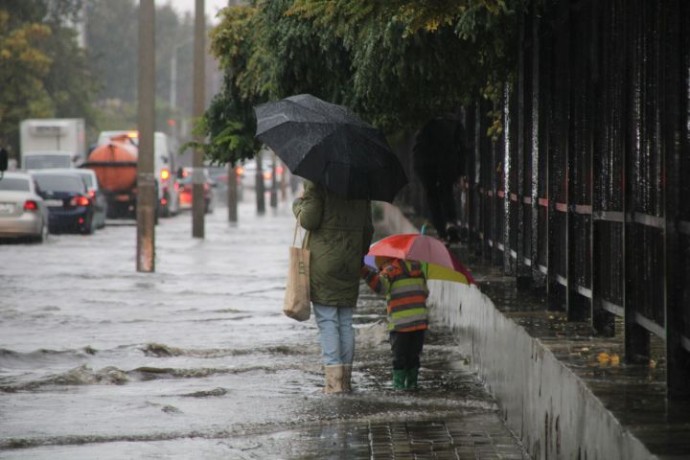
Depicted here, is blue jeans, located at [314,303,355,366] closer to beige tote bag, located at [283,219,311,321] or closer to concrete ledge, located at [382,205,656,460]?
beige tote bag, located at [283,219,311,321]

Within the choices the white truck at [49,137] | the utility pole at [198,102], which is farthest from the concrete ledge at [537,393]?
the white truck at [49,137]

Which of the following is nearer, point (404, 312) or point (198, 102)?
point (404, 312)

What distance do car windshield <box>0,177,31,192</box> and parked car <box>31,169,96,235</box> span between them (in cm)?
421

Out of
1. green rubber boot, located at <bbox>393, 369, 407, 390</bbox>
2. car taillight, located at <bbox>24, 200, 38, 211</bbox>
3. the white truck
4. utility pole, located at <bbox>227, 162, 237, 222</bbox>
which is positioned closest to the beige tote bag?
green rubber boot, located at <bbox>393, 369, 407, 390</bbox>

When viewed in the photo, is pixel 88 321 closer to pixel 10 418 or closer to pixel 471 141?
pixel 471 141

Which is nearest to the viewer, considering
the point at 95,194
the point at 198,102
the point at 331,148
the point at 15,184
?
the point at 331,148

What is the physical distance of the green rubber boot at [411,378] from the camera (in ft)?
35.4

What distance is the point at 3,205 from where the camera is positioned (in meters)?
32.0

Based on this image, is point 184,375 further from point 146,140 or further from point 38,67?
point 38,67

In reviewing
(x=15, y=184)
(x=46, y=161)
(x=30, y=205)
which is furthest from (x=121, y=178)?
(x=30, y=205)

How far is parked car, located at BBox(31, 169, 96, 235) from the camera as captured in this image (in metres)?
37.8

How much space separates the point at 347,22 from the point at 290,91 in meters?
5.51

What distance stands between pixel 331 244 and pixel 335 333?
22.3 inches

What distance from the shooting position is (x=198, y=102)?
3419cm
